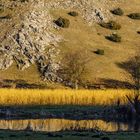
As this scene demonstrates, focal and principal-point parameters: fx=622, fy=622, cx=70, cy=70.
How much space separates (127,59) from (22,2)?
24.6 metres

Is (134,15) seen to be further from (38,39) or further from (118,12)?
(38,39)

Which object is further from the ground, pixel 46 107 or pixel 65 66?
pixel 46 107

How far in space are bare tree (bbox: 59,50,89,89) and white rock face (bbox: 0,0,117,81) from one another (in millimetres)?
1660

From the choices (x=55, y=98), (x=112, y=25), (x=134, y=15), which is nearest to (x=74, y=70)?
(x=112, y=25)

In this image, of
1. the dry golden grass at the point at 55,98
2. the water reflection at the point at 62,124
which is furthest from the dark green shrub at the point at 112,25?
the water reflection at the point at 62,124

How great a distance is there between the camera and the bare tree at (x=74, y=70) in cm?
9338

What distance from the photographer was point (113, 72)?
99875mm

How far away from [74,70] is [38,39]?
15.3 meters

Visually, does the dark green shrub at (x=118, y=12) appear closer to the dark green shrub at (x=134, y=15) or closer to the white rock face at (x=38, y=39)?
the dark green shrub at (x=134, y=15)

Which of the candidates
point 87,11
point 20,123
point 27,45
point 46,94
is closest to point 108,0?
point 87,11

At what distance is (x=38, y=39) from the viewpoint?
107 m

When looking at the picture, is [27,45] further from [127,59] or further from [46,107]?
[46,107]

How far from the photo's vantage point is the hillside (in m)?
97.8

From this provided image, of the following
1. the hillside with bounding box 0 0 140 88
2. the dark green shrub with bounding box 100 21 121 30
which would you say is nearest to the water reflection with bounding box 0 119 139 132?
the hillside with bounding box 0 0 140 88
